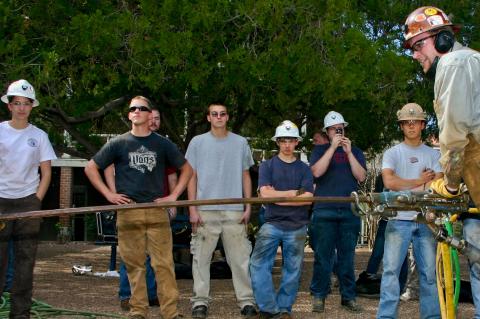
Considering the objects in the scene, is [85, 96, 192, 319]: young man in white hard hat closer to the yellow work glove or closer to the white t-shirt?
the white t-shirt

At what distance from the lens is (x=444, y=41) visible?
199 inches

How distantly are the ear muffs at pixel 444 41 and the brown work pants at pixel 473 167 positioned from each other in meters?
0.55

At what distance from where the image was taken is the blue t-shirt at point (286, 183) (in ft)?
27.2

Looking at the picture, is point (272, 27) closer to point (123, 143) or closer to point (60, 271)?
point (123, 143)

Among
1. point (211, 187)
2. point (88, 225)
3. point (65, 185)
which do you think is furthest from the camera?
point (65, 185)

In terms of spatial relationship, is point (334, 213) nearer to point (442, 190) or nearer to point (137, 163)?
point (137, 163)

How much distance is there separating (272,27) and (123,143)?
3.48 m

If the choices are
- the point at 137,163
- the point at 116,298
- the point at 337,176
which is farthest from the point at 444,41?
the point at 116,298

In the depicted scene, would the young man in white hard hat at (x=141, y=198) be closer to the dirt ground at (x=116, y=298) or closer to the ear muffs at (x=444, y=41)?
the dirt ground at (x=116, y=298)

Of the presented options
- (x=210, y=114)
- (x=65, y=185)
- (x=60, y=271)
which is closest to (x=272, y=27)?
(x=210, y=114)

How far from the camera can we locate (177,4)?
412 inches

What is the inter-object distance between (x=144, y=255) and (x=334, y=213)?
2.07 metres

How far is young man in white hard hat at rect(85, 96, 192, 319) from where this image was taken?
7.66 meters

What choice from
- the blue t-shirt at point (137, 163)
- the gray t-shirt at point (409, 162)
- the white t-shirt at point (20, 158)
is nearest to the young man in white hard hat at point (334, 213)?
the gray t-shirt at point (409, 162)
